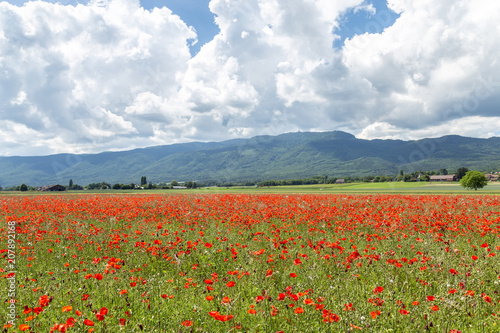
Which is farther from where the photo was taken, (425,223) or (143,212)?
(143,212)

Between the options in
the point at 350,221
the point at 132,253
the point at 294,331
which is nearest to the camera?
the point at 294,331

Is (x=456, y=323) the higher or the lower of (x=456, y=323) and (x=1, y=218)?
the lower

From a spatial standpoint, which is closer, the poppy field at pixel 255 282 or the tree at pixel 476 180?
the poppy field at pixel 255 282

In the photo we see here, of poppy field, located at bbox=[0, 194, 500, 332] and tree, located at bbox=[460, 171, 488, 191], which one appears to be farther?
tree, located at bbox=[460, 171, 488, 191]

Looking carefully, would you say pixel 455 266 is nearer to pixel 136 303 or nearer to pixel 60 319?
pixel 136 303

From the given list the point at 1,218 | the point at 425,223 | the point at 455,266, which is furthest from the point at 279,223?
the point at 1,218

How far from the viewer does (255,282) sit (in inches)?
226

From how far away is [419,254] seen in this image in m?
7.31

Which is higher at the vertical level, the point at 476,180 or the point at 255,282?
the point at 255,282

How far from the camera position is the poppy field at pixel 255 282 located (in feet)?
14.7

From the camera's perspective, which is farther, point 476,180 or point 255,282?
point 476,180

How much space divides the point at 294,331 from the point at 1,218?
15.8 metres

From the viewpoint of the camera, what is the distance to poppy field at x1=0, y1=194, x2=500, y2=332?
4.49 meters

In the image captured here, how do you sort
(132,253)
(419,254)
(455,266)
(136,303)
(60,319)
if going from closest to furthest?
1. (60,319)
2. (136,303)
3. (455,266)
4. (419,254)
5. (132,253)
